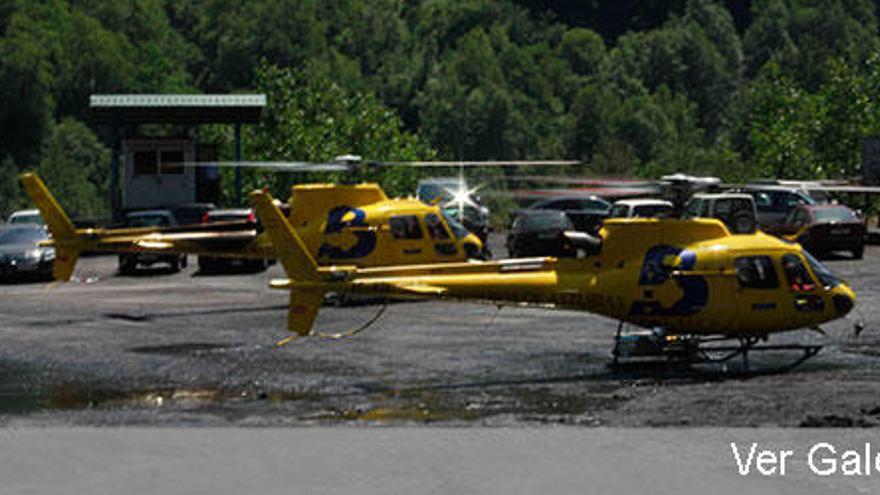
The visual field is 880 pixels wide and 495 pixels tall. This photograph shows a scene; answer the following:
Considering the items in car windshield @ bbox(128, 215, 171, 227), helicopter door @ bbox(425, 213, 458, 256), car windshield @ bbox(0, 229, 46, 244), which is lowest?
car windshield @ bbox(0, 229, 46, 244)

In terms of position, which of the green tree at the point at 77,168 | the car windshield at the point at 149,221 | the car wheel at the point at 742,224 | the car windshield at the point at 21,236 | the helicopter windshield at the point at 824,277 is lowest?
the green tree at the point at 77,168

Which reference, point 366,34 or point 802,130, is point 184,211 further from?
point 366,34

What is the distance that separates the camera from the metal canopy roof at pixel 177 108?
181 feet

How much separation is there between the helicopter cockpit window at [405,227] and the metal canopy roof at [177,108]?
24.7 meters

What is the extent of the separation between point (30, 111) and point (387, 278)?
368 ft

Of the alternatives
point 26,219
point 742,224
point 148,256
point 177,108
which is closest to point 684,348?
point 742,224

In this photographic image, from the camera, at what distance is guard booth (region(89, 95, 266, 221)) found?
182 ft

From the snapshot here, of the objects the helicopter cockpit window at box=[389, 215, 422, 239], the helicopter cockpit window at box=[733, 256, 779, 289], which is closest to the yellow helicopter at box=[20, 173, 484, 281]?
the helicopter cockpit window at box=[389, 215, 422, 239]

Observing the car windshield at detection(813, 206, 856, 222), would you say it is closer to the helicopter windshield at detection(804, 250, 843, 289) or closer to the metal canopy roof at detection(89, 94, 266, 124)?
the helicopter windshield at detection(804, 250, 843, 289)

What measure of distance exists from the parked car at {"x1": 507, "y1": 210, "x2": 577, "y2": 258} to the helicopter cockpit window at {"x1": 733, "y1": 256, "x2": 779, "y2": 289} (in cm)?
2102

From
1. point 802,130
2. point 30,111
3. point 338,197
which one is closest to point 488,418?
point 338,197

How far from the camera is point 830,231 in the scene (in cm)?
4122

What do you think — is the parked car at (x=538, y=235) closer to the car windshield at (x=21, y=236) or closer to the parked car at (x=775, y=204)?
the parked car at (x=775, y=204)

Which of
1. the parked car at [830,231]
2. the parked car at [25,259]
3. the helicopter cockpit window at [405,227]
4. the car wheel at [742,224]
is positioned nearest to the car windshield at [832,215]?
the parked car at [830,231]
